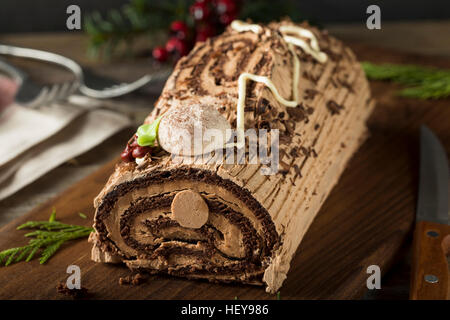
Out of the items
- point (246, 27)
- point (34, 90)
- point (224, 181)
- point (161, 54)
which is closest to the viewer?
point (224, 181)

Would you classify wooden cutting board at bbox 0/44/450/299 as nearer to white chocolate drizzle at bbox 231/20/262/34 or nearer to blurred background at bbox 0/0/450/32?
white chocolate drizzle at bbox 231/20/262/34

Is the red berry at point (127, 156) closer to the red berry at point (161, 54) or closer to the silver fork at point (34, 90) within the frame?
the silver fork at point (34, 90)

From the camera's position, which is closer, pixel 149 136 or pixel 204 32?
pixel 149 136

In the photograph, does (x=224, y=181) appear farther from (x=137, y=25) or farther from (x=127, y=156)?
(x=137, y=25)

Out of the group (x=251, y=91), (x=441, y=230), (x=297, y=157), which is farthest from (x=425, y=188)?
(x=251, y=91)

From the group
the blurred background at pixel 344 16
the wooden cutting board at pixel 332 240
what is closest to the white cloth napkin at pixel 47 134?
the wooden cutting board at pixel 332 240

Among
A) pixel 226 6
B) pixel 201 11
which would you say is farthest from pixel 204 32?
pixel 226 6
